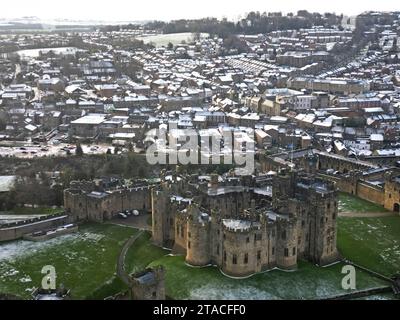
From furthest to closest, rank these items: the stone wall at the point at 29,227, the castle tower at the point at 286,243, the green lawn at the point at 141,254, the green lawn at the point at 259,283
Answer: the stone wall at the point at 29,227, the green lawn at the point at 141,254, the castle tower at the point at 286,243, the green lawn at the point at 259,283

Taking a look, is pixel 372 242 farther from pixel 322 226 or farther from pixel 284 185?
pixel 284 185

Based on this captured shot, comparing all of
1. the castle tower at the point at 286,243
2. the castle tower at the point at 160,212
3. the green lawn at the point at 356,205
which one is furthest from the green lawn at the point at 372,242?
the castle tower at the point at 160,212

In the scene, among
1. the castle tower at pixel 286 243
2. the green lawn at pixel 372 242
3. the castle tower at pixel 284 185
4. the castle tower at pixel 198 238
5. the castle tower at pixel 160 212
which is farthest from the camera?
the castle tower at pixel 160 212

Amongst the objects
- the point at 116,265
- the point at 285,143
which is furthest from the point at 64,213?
the point at 285,143

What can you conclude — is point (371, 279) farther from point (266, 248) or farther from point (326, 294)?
point (266, 248)

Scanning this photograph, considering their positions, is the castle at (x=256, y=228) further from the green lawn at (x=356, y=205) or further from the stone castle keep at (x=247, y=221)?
the green lawn at (x=356, y=205)

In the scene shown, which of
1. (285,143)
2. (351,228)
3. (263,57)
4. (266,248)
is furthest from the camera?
(263,57)

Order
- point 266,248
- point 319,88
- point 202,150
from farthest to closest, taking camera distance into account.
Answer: point 319,88
point 202,150
point 266,248
